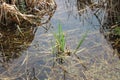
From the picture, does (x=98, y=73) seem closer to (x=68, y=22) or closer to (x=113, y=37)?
(x=113, y=37)

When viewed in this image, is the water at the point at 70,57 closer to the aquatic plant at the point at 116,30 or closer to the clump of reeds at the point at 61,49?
the clump of reeds at the point at 61,49

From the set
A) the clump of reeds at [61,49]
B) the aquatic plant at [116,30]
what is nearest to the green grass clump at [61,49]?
the clump of reeds at [61,49]

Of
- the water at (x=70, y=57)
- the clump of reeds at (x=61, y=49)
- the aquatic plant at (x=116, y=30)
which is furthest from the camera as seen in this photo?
the aquatic plant at (x=116, y=30)

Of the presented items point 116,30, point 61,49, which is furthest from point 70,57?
point 116,30

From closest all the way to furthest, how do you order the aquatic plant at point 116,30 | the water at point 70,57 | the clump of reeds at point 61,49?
the water at point 70,57 → the clump of reeds at point 61,49 → the aquatic plant at point 116,30

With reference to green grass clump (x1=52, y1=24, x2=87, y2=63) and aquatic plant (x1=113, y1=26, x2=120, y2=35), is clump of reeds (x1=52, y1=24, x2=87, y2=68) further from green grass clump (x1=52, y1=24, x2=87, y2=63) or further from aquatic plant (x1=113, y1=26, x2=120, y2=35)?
aquatic plant (x1=113, y1=26, x2=120, y2=35)

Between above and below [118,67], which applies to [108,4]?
above

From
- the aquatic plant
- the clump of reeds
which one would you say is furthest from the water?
the aquatic plant

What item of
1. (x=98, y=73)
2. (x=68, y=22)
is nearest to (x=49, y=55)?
A: (x=98, y=73)
